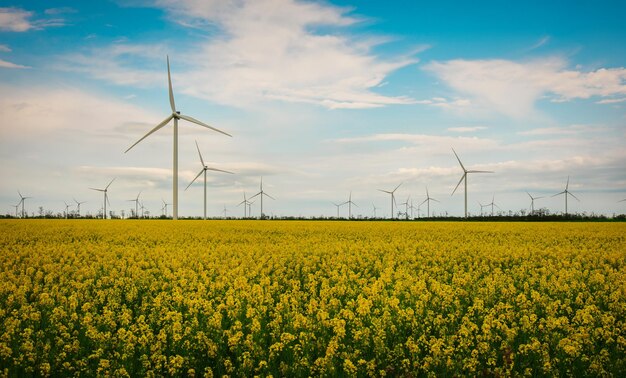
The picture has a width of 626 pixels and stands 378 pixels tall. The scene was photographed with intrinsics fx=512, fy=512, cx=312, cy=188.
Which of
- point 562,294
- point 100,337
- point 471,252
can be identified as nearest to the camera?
point 100,337

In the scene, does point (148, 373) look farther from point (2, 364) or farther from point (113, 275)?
point (113, 275)

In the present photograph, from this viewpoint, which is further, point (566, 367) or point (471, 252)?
point (471, 252)

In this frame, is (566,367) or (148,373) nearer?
(148,373)

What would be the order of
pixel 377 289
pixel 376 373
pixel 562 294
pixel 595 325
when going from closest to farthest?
pixel 376 373
pixel 595 325
pixel 377 289
pixel 562 294

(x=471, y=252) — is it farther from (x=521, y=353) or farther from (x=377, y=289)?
(x=521, y=353)

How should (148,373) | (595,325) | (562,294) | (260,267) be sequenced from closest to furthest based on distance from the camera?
(148,373) → (595,325) → (562,294) → (260,267)

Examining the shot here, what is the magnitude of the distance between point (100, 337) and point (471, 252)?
1589cm

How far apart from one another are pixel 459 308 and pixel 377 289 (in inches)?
73.6

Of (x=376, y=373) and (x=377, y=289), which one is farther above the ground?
(x=377, y=289)

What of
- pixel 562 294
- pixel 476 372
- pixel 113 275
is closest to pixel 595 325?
pixel 562 294

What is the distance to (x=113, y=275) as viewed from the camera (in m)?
14.1

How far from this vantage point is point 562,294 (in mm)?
12125

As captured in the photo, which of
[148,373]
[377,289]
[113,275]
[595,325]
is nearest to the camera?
[148,373]

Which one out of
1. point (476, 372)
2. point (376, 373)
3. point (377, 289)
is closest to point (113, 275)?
point (377, 289)
